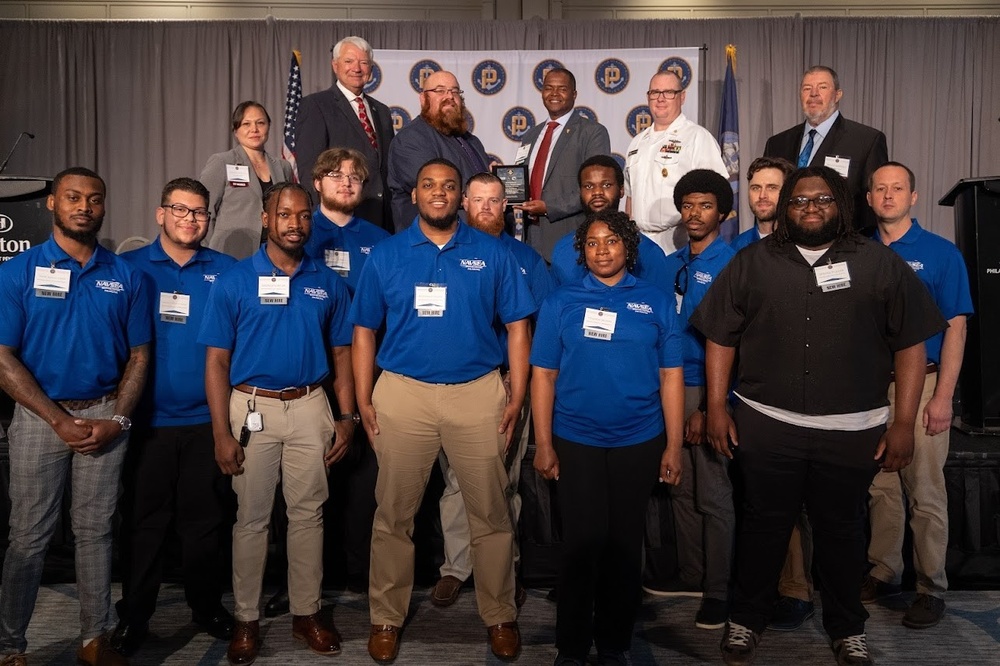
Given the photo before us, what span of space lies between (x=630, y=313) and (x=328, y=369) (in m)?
1.12

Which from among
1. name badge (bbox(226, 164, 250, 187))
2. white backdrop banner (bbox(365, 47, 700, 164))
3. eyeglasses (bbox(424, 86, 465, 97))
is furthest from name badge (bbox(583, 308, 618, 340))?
white backdrop banner (bbox(365, 47, 700, 164))

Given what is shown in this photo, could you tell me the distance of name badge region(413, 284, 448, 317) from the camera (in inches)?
120

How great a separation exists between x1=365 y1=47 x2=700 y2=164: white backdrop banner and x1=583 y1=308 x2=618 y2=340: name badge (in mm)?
4490

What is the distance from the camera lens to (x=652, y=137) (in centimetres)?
488

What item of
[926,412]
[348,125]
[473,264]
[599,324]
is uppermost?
[348,125]

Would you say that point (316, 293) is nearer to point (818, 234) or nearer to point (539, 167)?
Answer: point (818, 234)

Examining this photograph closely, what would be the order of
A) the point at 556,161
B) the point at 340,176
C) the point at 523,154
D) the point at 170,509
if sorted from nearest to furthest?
the point at 170,509 → the point at 340,176 → the point at 556,161 → the point at 523,154

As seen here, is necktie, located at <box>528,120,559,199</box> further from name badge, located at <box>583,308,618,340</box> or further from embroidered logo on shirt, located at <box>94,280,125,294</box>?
embroidered logo on shirt, located at <box>94,280,125,294</box>

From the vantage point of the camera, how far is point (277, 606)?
11.7ft

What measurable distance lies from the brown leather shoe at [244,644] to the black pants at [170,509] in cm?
23

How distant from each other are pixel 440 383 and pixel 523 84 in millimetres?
4753

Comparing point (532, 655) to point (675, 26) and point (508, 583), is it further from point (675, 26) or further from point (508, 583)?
point (675, 26)

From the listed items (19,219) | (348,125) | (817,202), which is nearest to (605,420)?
(817,202)

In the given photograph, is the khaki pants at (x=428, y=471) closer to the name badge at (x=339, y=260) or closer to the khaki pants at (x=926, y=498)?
the name badge at (x=339, y=260)
